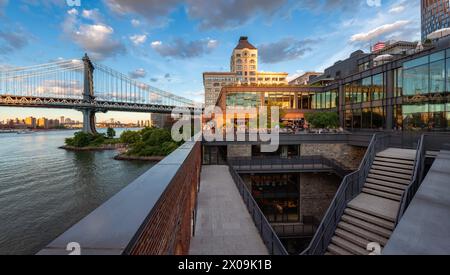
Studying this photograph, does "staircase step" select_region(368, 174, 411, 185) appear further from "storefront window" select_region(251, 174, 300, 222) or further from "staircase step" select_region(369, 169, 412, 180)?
"storefront window" select_region(251, 174, 300, 222)

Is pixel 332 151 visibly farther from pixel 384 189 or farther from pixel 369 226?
pixel 369 226

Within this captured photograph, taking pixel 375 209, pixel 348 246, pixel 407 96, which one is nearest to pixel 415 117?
pixel 407 96

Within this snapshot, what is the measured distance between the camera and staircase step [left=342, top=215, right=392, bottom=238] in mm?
7495

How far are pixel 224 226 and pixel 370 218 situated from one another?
207 inches

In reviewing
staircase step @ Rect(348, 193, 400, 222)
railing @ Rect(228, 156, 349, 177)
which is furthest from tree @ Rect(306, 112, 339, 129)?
staircase step @ Rect(348, 193, 400, 222)

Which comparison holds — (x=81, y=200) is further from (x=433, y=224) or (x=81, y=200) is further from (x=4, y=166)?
(x=433, y=224)

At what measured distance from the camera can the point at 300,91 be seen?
36.0m

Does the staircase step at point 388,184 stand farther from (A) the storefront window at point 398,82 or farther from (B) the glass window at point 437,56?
(A) the storefront window at point 398,82

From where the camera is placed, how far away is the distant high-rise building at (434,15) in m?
108

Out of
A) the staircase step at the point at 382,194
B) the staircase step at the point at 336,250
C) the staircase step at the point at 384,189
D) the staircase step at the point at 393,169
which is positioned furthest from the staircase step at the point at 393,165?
the staircase step at the point at 336,250

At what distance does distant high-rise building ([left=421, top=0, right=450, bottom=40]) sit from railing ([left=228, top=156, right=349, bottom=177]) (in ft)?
441

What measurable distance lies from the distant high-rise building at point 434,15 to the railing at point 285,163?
134m
